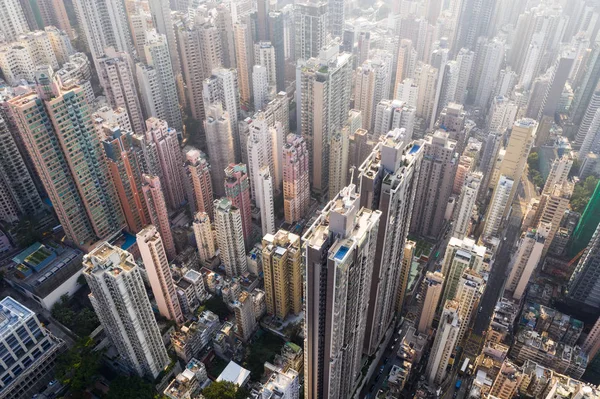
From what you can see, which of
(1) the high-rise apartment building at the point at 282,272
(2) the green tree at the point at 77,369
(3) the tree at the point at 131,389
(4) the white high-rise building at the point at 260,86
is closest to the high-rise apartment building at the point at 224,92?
A: (4) the white high-rise building at the point at 260,86

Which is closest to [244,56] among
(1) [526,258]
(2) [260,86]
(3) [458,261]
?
(2) [260,86]

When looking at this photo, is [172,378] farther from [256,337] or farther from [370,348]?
[370,348]

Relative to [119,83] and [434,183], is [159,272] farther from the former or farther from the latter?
[119,83]

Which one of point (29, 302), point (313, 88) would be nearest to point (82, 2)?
point (313, 88)

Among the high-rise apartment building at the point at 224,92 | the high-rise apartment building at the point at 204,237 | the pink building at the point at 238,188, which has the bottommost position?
the high-rise apartment building at the point at 204,237

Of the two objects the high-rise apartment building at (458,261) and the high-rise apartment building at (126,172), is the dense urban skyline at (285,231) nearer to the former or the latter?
the high-rise apartment building at (458,261)

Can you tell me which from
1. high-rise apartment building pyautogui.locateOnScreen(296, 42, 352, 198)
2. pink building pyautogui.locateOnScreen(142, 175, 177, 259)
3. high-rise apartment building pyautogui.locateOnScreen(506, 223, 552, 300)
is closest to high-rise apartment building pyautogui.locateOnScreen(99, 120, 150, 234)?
pink building pyautogui.locateOnScreen(142, 175, 177, 259)

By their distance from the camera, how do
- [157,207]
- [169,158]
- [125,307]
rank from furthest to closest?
[169,158], [157,207], [125,307]
